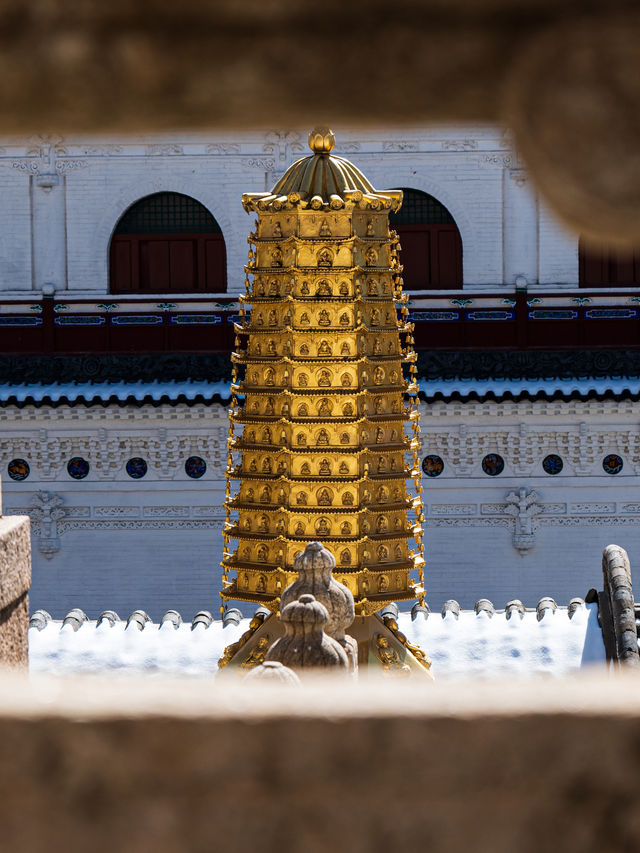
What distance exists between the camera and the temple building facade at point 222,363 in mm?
10594

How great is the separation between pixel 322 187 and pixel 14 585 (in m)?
3.97

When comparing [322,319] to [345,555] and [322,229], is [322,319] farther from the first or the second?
[345,555]

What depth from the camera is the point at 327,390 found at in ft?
19.8

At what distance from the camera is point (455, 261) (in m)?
11.5

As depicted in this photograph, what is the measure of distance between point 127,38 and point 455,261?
10785 mm

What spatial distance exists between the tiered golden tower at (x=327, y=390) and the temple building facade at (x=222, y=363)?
433 centimetres

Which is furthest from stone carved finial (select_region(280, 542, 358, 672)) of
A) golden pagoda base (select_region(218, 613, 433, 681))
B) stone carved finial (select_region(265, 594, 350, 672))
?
golden pagoda base (select_region(218, 613, 433, 681))

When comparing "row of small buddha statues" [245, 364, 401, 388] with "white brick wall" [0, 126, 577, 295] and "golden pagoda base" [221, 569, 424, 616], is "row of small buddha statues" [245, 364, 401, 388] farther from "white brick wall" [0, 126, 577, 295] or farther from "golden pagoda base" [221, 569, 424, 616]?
"white brick wall" [0, 126, 577, 295]

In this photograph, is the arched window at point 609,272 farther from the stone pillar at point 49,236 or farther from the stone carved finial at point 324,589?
the stone carved finial at point 324,589

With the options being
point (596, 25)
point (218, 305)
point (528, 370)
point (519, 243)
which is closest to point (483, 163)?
point (519, 243)

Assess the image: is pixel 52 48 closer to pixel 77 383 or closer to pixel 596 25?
pixel 596 25

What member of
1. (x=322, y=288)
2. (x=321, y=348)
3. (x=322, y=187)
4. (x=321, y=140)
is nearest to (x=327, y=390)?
(x=321, y=348)

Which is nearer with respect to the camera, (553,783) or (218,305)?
(553,783)

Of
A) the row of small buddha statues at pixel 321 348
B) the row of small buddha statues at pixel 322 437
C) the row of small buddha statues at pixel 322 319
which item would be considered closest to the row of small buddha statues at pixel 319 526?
the row of small buddha statues at pixel 322 437
